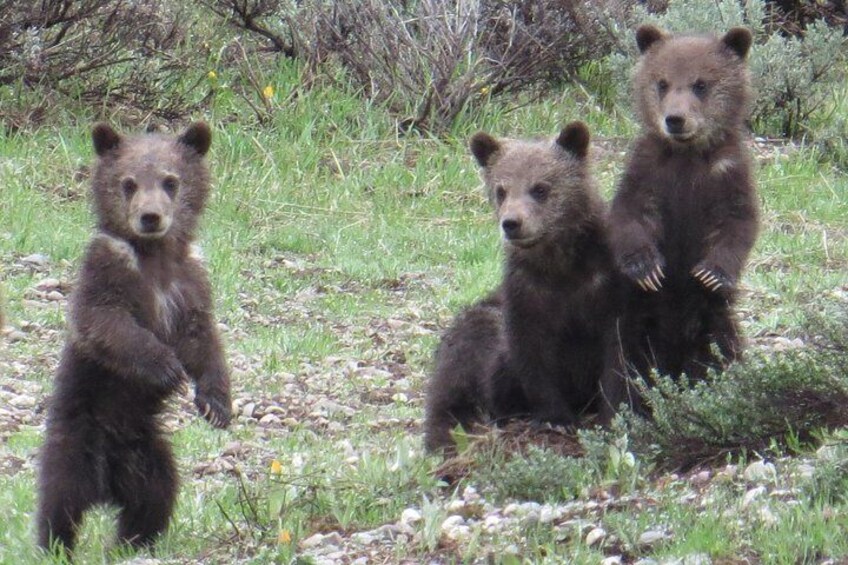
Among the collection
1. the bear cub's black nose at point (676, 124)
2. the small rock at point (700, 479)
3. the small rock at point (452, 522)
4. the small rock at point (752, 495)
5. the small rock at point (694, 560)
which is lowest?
the small rock at point (452, 522)

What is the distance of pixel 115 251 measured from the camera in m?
6.52

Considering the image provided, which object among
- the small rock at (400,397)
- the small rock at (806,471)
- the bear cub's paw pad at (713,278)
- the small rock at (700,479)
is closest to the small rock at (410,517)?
the small rock at (700,479)

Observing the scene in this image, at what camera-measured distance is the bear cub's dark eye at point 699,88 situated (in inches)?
295

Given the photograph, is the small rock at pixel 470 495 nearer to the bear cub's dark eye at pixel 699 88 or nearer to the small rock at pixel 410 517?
the small rock at pixel 410 517

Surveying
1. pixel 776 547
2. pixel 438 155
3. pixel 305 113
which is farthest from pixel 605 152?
pixel 776 547

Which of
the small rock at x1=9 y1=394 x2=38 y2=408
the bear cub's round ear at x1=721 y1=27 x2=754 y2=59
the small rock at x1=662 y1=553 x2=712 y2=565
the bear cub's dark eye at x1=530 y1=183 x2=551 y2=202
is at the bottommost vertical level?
the small rock at x1=9 y1=394 x2=38 y2=408

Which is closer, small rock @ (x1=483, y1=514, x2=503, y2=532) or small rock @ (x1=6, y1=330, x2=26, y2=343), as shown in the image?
small rock @ (x1=483, y1=514, x2=503, y2=532)

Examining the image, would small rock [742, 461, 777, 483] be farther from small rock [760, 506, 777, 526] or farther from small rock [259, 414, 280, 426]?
small rock [259, 414, 280, 426]

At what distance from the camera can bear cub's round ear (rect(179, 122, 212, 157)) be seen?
23.2 feet

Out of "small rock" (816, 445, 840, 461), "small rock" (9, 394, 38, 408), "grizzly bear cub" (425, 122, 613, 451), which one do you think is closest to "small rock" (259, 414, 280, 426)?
"small rock" (9, 394, 38, 408)

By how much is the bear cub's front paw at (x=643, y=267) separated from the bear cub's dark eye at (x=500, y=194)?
0.85 m

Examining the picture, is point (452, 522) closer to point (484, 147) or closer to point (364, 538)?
point (364, 538)

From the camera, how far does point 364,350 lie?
9938mm

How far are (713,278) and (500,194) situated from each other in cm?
119
